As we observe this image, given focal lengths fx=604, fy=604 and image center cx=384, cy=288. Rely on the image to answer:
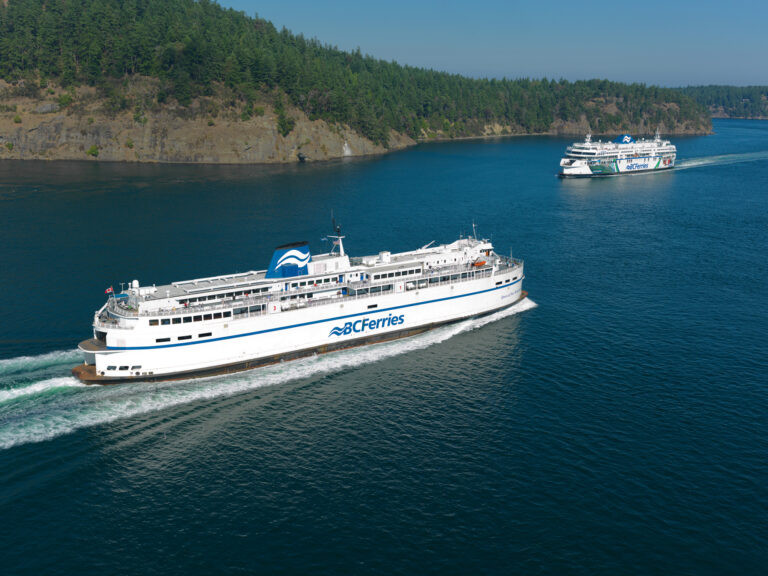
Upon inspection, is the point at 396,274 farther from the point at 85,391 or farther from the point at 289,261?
the point at 85,391

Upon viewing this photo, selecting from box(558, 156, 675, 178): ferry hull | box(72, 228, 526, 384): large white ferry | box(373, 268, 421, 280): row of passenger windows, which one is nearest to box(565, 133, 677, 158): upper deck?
box(558, 156, 675, 178): ferry hull

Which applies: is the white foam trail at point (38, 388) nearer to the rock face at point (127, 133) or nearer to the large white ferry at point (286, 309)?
the large white ferry at point (286, 309)

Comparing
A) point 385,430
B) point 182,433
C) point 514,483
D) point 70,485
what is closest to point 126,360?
point 182,433

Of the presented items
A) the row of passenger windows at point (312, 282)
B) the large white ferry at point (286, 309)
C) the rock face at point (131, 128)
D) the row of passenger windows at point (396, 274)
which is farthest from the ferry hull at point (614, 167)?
the row of passenger windows at point (312, 282)

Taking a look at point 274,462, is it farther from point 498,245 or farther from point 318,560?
→ point 498,245

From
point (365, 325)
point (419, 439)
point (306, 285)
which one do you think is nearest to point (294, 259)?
point (306, 285)
